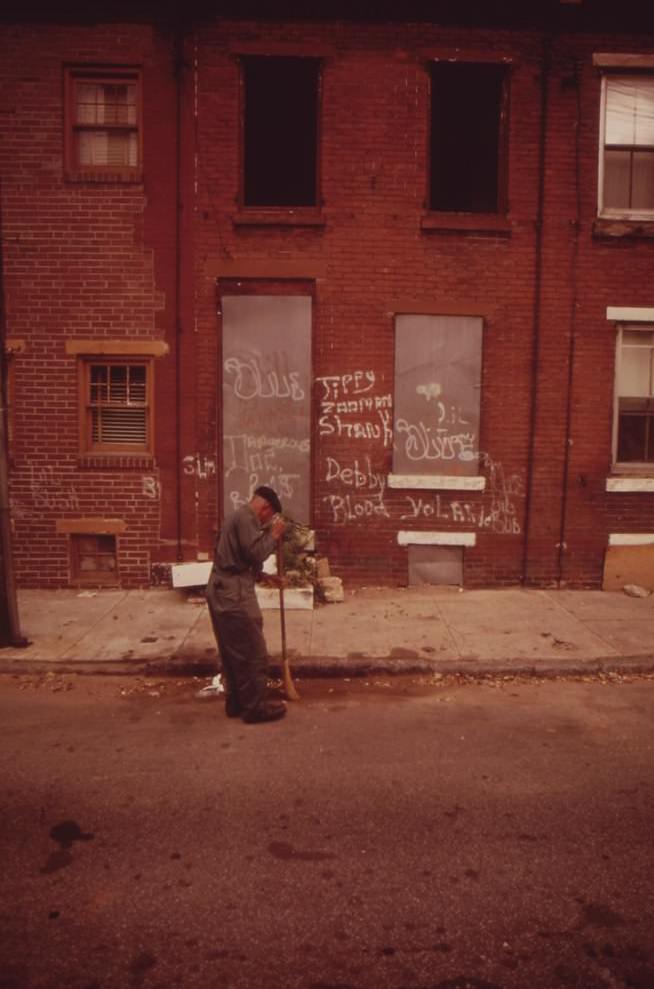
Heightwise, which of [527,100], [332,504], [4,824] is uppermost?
[527,100]

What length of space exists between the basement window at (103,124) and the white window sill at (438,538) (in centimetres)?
567

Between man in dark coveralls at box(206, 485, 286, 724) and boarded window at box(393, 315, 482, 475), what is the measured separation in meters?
4.04

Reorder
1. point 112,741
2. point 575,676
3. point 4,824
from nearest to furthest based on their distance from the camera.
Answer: point 4,824 < point 112,741 < point 575,676

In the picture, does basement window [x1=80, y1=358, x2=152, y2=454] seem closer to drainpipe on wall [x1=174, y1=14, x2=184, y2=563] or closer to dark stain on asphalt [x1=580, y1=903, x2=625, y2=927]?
drainpipe on wall [x1=174, y1=14, x2=184, y2=563]

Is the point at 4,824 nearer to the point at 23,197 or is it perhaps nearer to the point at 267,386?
the point at 267,386

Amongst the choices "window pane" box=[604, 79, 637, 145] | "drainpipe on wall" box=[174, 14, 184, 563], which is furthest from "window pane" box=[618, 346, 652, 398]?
"drainpipe on wall" box=[174, 14, 184, 563]

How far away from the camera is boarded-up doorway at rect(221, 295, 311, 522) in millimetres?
9258

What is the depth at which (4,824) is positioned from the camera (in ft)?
13.5

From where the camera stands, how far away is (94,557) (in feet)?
31.3

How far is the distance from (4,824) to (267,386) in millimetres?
6235

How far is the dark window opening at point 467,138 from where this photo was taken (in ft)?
30.7

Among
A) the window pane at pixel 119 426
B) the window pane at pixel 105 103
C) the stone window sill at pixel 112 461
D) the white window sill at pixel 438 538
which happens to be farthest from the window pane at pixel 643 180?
the stone window sill at pixel 112 461

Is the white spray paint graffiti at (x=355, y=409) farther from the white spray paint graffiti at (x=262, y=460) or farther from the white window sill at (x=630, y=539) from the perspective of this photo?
the white window sill at (x=630, y=539)

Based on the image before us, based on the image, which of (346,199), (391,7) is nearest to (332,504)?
(346,199)
